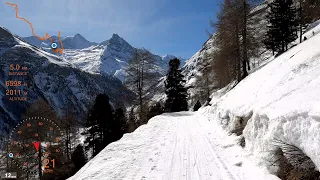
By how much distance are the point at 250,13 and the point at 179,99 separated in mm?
14253

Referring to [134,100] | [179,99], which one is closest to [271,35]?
[179,99]

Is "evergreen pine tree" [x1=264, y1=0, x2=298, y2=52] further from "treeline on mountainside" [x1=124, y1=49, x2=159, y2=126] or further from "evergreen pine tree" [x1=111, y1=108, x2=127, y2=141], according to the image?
"evergreen pine tree" [x1=111, y1=108, x2=127, y2=141]

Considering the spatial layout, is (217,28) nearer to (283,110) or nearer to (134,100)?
(134,100)

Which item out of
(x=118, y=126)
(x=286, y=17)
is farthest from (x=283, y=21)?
(x=118, y=126)

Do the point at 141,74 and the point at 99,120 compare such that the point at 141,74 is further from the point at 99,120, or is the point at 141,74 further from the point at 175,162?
the point at 175,162

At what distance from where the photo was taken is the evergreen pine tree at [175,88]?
103 ft

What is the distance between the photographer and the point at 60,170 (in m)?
20.0

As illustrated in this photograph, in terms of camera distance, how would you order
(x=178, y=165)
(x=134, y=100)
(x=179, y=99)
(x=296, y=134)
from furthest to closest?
(x=179, y=99)
(x=134, y=100)
(x=178, y=165)
(x=296, y=134)
